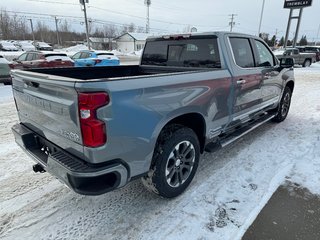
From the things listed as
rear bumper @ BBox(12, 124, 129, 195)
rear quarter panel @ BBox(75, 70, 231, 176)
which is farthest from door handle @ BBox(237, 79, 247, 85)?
rear bumper @ BBox(12, 124, 129, 195)

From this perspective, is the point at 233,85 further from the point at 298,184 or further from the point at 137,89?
the point at 137,89

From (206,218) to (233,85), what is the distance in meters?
1.87

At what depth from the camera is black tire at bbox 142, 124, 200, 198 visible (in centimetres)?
278

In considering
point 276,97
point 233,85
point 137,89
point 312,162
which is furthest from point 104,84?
point 276,97

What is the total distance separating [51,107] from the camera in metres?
2.36

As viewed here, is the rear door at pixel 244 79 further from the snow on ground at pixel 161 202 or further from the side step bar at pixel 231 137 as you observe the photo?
the snow on ground at pixel 161 202

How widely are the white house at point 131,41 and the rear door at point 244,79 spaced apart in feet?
205

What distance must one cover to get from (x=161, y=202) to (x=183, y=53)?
7.63ft

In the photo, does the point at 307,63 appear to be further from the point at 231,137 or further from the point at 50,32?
the point at 50,32

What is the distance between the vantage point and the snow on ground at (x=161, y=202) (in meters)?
2.56

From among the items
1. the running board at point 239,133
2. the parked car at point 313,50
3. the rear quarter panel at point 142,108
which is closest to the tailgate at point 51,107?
the rear quarter panel at point 142,108

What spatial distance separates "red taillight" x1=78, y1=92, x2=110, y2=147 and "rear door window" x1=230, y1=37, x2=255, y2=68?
2.47 m

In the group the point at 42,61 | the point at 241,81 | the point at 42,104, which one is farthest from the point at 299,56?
the point at 42,104

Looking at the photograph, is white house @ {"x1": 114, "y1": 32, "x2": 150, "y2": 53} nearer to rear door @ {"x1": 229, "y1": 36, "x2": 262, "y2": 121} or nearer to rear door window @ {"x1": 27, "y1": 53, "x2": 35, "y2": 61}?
rear door window @ {"x1": 27, "y1": 53, "x2": 35, "y2": 61}
